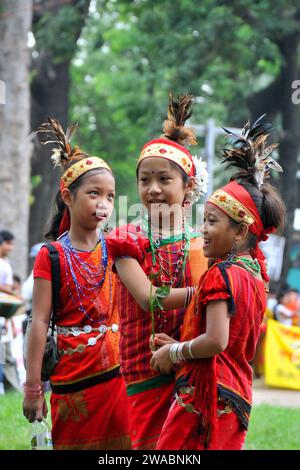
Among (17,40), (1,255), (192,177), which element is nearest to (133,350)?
(192,177)

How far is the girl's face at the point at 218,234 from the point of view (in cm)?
377

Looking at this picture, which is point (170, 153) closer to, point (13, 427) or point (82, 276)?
point (82, 276)

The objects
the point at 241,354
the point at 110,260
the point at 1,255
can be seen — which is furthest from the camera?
the point at 1,255

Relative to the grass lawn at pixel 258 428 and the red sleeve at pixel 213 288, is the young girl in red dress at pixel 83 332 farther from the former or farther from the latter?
the grass lawn at pixel 258 428

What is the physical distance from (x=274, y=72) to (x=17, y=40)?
1171 cm

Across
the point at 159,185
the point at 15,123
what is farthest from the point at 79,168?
the point at 15,123

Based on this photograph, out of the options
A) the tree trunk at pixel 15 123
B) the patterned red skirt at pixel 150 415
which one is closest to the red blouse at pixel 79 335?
the patterned red skirt at pixel 150 415

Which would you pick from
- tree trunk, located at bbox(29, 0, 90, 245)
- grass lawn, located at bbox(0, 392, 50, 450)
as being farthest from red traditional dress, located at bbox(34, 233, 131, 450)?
tree trunk, located at bbox(29, 0, 90, 245)

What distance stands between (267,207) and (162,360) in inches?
31.6

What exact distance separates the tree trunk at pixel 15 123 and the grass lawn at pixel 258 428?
192 inches

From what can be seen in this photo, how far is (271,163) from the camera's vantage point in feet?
13.6

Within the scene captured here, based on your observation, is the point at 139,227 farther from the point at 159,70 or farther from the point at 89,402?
the point at 159,70

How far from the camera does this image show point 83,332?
Answer: 4199 mm

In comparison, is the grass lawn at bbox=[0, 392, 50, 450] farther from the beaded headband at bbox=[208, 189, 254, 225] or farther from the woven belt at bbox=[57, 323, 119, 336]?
the beaded headband at bbox=[208, 189, 254, 225]
